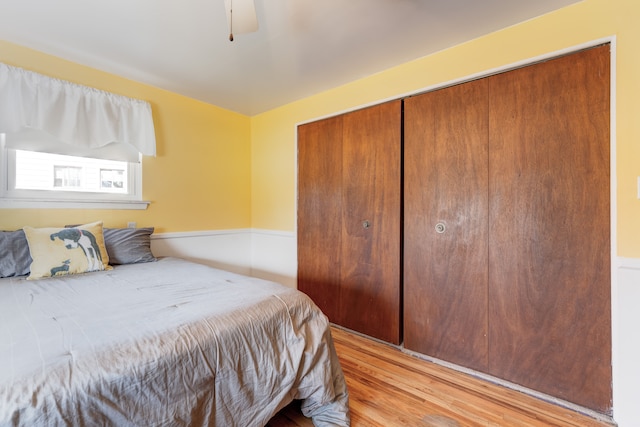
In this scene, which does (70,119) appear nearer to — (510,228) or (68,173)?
(68,173)

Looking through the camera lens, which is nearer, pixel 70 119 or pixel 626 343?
pixel 626 343

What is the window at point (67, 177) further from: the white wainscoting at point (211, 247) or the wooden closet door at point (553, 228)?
the wooden closet door at point (553, 228)

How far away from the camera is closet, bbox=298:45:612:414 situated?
58.4 inches

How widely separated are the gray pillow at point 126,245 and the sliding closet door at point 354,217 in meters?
1.39

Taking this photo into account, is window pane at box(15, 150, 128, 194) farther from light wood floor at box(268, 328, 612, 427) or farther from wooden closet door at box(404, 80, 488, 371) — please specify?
wooden closet door at box(404, 80, 488, 371)

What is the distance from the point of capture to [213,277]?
1.69 meters

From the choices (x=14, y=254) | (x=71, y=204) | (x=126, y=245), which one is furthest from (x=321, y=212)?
(x=14, y=254)

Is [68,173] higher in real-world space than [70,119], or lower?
lower

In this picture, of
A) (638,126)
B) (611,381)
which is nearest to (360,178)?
(638,126)

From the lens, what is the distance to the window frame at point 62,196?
6.23 ft

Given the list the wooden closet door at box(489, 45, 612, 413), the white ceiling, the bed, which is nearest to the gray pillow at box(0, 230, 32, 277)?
the bed

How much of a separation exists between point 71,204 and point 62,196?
79mm

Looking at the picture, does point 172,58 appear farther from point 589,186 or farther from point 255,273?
point 589,186

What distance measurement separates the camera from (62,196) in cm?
210
